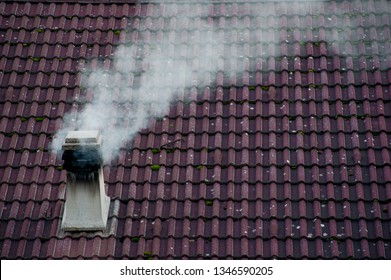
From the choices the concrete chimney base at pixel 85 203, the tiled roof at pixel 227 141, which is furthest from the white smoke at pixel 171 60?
the concrete chimney base at pixel 85 203

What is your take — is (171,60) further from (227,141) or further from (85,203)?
(85,203)

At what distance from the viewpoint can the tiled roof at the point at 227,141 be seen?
8.40 meters

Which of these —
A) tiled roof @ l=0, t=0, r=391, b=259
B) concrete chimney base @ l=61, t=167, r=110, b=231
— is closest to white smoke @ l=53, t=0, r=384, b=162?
tiled roof @ l=0, t=0, r=391, b=259

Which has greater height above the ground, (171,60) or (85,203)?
(171,60)

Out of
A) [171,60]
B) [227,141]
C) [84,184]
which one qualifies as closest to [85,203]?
[84,184]

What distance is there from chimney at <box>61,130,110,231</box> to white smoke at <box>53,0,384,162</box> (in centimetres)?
84

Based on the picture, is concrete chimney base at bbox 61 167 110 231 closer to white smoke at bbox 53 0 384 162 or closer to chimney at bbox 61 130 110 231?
chimney at bbox 61 130 110 231

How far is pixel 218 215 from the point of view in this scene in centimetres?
851

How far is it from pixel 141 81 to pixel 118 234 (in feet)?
7.32

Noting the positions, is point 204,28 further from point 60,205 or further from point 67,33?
point 60,205

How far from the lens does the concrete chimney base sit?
27.1 ft

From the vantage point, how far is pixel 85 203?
839cm

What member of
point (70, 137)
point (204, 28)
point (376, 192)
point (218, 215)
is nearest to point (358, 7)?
point (204, 28)

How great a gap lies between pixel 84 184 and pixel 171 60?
247 centimetres
